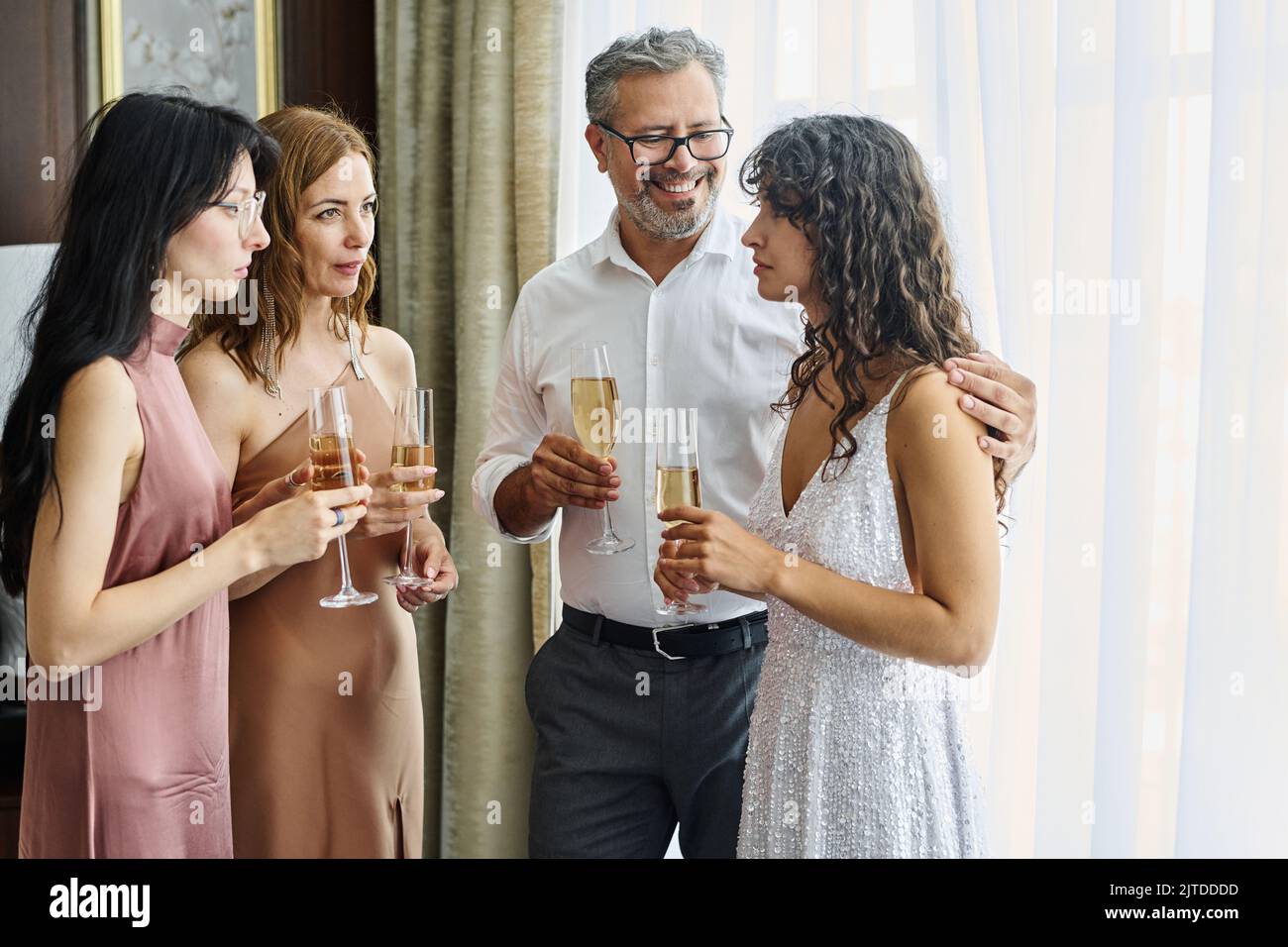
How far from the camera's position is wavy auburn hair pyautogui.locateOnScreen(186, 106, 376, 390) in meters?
2.12

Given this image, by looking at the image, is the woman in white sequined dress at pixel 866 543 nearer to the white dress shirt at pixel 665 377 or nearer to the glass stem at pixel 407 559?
the white dress shirt at pixel 665 377

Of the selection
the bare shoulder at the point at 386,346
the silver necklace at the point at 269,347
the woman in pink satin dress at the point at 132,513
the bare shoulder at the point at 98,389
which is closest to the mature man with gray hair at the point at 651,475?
the bare shoulder at the point at 386,346

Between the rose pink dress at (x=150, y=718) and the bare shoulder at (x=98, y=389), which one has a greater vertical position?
the bare shoulder at (x=98, y=389)

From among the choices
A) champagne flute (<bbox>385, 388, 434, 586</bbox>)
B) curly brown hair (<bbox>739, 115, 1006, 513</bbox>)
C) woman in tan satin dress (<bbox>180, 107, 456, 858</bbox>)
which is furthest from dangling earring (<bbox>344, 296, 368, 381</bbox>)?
curly brown hair (<bbox>739, 115, 1006, 513</bbox>)

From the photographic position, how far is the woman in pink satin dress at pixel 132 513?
1.57m

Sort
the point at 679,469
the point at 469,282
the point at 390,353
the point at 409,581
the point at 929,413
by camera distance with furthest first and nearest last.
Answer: the point at 469,282
the point at 390,353
the point at 409,581
the point at 679,469
the point at 929,413

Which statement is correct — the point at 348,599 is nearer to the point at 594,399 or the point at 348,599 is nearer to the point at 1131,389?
the point at 594,399

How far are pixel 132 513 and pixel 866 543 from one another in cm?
104

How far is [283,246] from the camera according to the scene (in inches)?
84.0

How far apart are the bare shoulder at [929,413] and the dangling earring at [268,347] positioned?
1147mm

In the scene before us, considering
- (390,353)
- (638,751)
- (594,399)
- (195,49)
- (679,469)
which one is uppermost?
(195,49)

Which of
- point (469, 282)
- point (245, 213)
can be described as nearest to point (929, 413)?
point (245, 213)

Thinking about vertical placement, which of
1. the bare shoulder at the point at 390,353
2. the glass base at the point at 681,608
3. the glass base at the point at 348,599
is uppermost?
the bare shoulder at the point at 390,353
